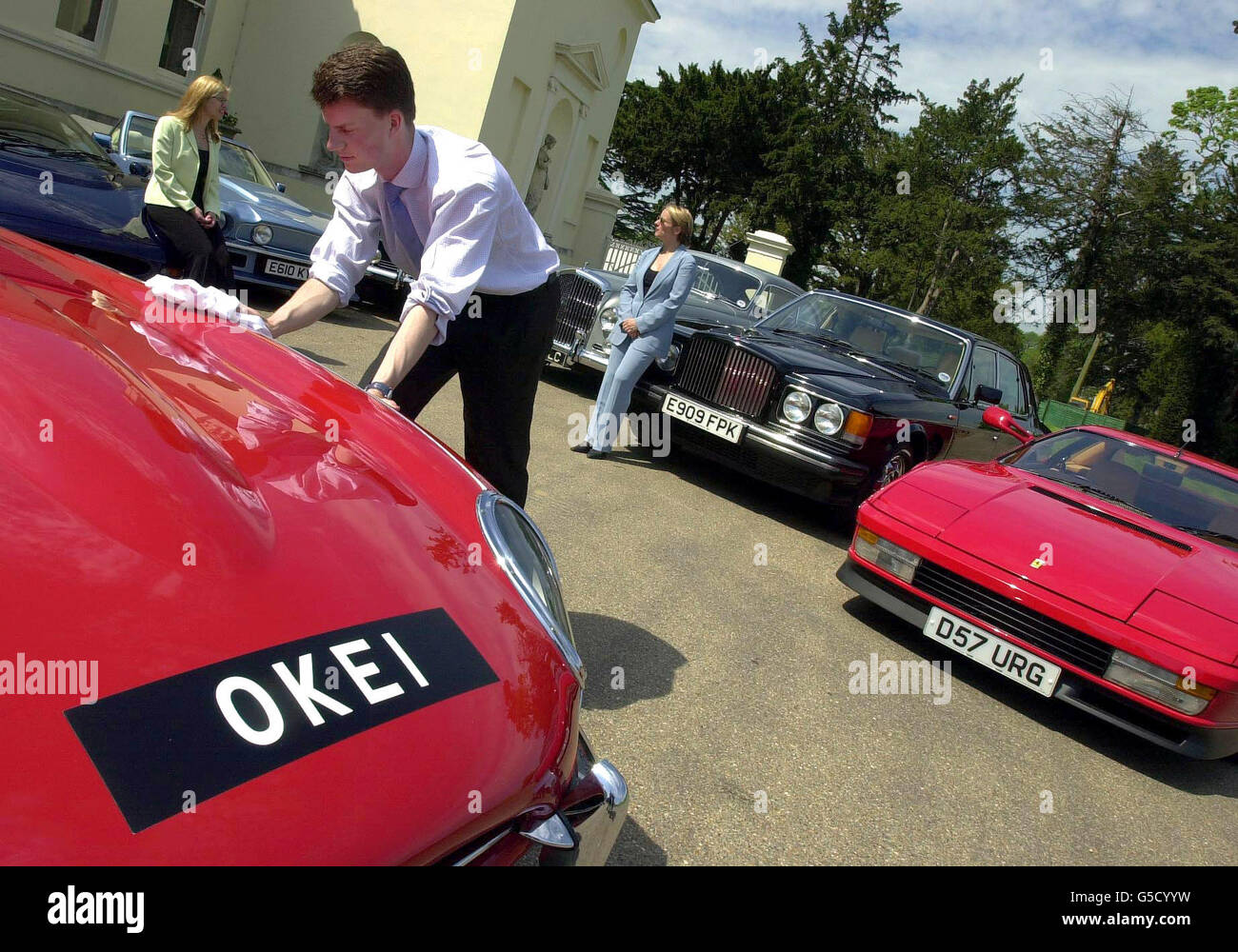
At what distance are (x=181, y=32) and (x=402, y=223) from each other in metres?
16.1

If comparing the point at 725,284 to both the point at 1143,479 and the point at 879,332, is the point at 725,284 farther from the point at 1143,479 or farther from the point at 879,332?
the point at 1143,479

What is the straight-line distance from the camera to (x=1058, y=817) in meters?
3.19

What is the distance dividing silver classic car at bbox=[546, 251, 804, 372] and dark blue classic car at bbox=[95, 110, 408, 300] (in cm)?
238

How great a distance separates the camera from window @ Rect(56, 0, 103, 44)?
13.3 metres

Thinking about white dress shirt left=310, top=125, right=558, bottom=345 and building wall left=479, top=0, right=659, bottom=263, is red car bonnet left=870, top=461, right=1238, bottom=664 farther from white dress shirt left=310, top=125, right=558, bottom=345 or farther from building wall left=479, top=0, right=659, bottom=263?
building wall left=479, top=0, right=659, bottom=263

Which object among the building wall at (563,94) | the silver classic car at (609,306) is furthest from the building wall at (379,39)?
the silver classic car at (609,306)

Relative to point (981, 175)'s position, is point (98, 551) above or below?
below

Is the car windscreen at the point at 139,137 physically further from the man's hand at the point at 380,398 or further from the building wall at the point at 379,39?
the building wall at the point at 379,39

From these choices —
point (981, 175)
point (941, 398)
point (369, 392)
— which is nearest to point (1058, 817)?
point (369, 392)

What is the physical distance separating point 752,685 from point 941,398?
3.78 meters

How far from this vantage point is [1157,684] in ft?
11.6

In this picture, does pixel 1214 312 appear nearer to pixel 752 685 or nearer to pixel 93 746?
pixel 752 685

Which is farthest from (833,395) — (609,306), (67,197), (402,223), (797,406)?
(67,197)

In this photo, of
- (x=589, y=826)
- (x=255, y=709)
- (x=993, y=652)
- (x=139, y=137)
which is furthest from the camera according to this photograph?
(x=139, y=137)
